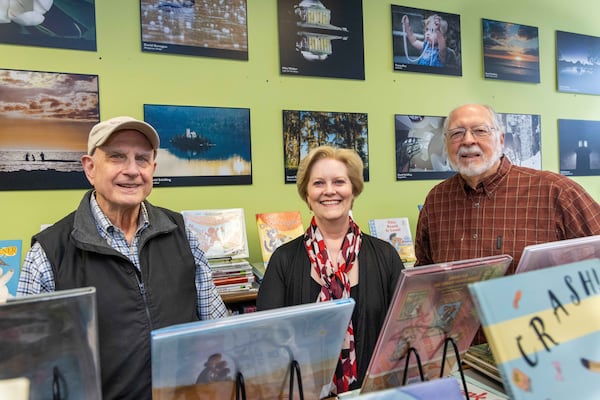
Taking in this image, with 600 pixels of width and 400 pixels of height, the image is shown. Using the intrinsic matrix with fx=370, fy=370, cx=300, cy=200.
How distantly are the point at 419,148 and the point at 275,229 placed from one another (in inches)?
57.6

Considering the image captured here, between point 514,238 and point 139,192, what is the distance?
1.57 meters

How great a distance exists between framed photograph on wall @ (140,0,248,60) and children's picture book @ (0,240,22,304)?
55.0 inches

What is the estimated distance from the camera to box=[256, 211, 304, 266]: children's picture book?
2465 millimetres

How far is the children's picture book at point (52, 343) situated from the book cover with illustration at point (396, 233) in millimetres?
2371

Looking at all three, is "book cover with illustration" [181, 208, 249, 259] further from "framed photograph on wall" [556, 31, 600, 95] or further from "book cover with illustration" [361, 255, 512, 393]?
"framed photograph on wall" [556, 31, 600, 95]

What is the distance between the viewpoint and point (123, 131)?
1.32m

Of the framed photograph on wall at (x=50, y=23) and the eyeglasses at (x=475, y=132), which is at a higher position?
the framed photograph on wall at (x=50, y=23)

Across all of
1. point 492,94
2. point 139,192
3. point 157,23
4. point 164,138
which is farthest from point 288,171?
point 492,94

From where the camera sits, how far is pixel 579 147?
3.63 metres

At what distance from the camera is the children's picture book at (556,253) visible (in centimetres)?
80

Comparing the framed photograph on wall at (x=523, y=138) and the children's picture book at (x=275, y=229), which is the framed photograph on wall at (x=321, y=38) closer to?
the children's picture book at (x=275, y=229)

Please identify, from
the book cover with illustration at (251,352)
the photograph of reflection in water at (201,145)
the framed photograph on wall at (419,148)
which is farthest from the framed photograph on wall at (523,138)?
the book cover with illustration at (251,352)

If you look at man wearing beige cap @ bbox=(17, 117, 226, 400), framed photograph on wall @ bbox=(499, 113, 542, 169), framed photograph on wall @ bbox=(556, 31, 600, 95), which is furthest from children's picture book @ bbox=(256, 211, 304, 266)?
framed photograph on wall @ bbox=(556, 31, 600, 95)

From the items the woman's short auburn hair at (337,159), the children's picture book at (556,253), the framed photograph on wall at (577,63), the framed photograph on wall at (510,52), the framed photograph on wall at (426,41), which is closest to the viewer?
the children's picture book at (556,253)
